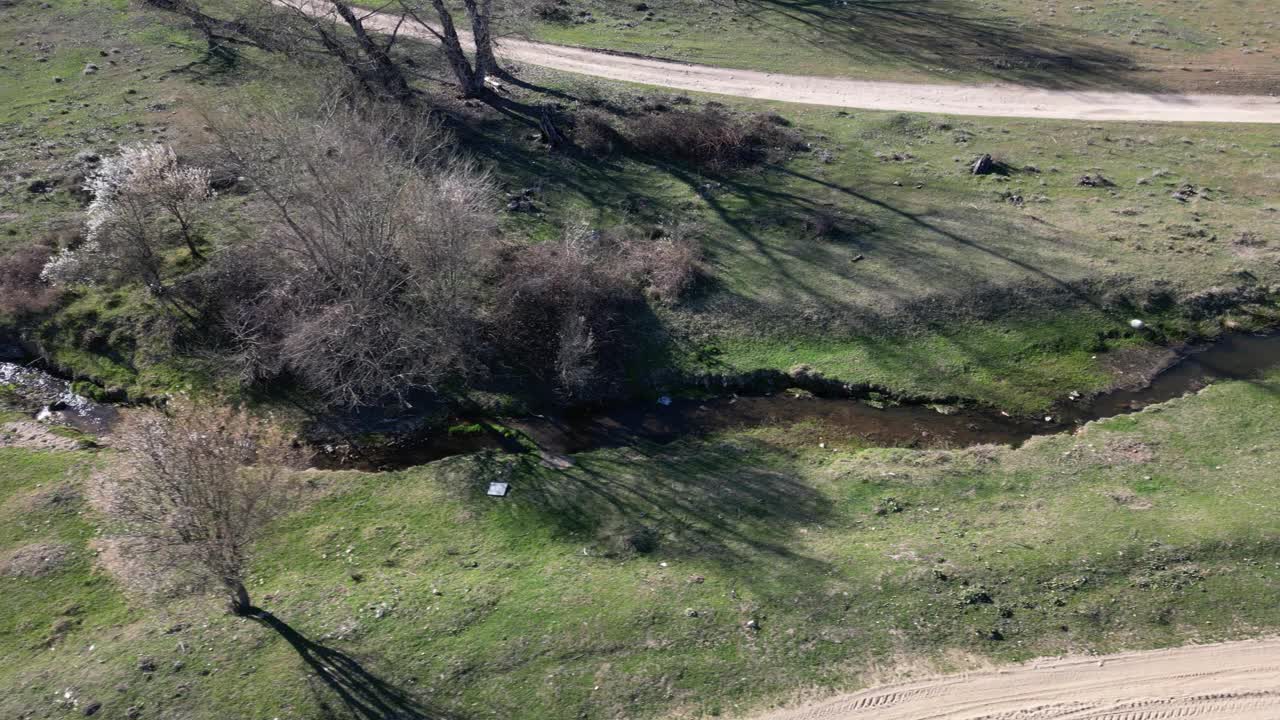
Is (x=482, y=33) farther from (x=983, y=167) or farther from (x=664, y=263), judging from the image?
(x=983, y=167)

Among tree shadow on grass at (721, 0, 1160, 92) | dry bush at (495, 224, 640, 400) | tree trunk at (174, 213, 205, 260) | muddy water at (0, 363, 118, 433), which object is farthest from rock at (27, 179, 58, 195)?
tree shadow on grass at (721, 0, 1160, 92)

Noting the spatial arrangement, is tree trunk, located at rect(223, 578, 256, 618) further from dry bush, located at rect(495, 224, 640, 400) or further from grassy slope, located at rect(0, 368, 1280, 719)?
dry bush, located at rect(495, 224, 640, 400)

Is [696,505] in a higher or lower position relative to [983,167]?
lower

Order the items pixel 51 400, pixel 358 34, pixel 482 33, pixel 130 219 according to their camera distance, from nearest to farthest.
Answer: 1. pixel 51 400
2. pixel 130 219
3. pixel 358 34
4. pixel 482 33

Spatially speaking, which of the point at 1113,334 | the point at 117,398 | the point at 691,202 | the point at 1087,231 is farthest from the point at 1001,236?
the point at 117,398

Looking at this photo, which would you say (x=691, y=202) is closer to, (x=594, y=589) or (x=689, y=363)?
(x=689, y=363)

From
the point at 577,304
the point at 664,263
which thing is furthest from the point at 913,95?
the point at 577,304
